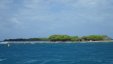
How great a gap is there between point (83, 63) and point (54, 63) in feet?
18.0

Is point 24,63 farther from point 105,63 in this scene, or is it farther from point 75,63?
point 105,63

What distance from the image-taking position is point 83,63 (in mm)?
57031

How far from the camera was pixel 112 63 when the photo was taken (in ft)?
177

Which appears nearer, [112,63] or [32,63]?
[112,63]

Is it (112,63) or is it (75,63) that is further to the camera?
(75,63)

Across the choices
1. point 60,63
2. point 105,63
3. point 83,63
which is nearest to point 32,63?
point 60,63

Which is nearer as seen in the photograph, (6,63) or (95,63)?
(95,63)

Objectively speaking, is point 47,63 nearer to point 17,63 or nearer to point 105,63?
point 17,63

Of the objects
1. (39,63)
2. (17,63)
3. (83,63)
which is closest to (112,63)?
(83,63)

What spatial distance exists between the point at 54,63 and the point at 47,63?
5.01 feet

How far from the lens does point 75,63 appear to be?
2272 inches

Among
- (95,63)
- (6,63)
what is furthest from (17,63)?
(95,63)

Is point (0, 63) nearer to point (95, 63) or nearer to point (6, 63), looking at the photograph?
point (6, 63)

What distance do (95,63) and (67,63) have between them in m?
5.60
